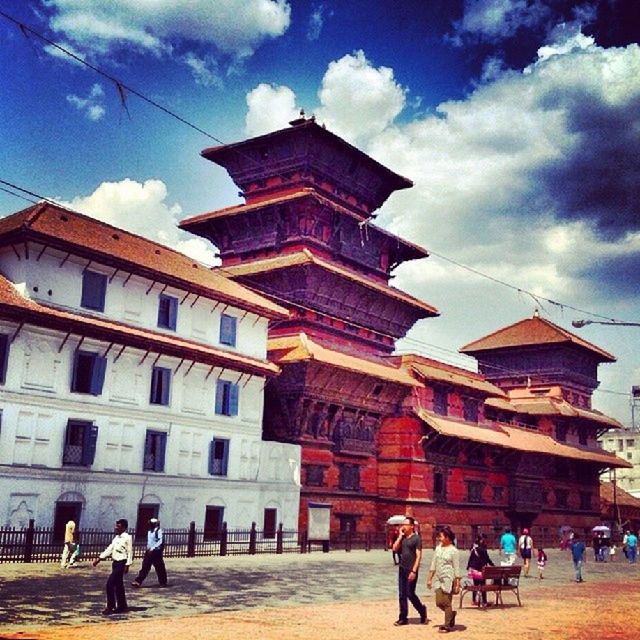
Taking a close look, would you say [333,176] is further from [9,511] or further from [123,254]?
[9,511]

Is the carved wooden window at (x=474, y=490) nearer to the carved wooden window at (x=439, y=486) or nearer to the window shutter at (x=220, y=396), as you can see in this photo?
the carved wooden window at (x=439, y=486)

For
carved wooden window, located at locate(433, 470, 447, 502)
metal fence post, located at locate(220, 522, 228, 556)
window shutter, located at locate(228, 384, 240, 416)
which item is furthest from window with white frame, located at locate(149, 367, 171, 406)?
carved wooden window, located at locate(433, 470, 447, 502)

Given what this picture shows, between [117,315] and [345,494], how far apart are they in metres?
15.9

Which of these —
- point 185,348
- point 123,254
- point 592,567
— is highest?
point 123,254

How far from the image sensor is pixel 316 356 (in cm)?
3441

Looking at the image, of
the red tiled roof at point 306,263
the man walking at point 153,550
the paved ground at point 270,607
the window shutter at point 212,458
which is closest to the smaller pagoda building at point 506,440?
the red tiled roof at point 306,263

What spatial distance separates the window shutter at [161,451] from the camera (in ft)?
95.1

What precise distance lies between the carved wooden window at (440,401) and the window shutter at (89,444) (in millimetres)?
21658

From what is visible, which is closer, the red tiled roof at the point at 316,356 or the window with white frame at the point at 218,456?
the window with white frame at the point at 218,456

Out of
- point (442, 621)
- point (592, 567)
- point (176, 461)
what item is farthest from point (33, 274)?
point (592, 567)

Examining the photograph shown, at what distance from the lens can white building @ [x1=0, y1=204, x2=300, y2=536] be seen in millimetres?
24938

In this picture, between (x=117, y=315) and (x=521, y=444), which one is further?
(x=521, y=444)

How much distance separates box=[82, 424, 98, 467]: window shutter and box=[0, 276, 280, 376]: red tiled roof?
10.7ft

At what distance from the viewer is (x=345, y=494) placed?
37938mm
